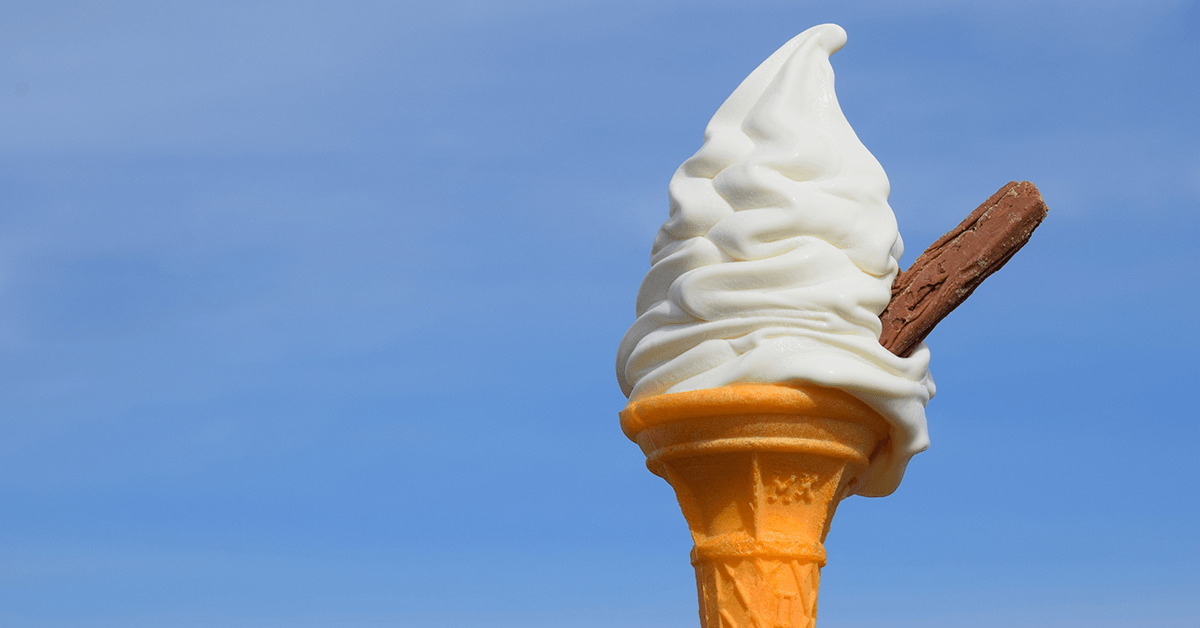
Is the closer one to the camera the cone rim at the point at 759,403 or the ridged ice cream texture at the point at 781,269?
the cone rim at the point at 759,403

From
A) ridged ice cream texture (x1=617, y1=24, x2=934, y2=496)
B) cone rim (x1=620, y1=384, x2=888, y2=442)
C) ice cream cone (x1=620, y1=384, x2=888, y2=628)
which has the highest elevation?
ridged ice cream texture (x1=617, y1=24, x2=934, y2=496)

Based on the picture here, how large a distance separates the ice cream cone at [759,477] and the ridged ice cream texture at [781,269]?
0.09 meters

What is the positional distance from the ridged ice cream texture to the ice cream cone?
9cm

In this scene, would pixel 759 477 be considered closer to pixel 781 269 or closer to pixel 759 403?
pixel 759 403

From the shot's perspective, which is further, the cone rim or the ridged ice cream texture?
the ridged ice cream texture

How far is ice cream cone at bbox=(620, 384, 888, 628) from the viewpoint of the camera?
4586 millimetres

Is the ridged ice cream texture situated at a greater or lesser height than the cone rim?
greater

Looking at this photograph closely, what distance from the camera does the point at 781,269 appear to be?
15.2 feet

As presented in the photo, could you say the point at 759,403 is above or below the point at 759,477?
above

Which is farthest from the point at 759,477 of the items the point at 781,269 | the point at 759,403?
the point at 781,269

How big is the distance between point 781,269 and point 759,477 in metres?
0.78

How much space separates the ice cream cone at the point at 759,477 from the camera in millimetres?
4586

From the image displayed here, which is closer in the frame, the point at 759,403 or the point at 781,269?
the point at 759,403

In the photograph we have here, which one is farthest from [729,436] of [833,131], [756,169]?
[833,131]
